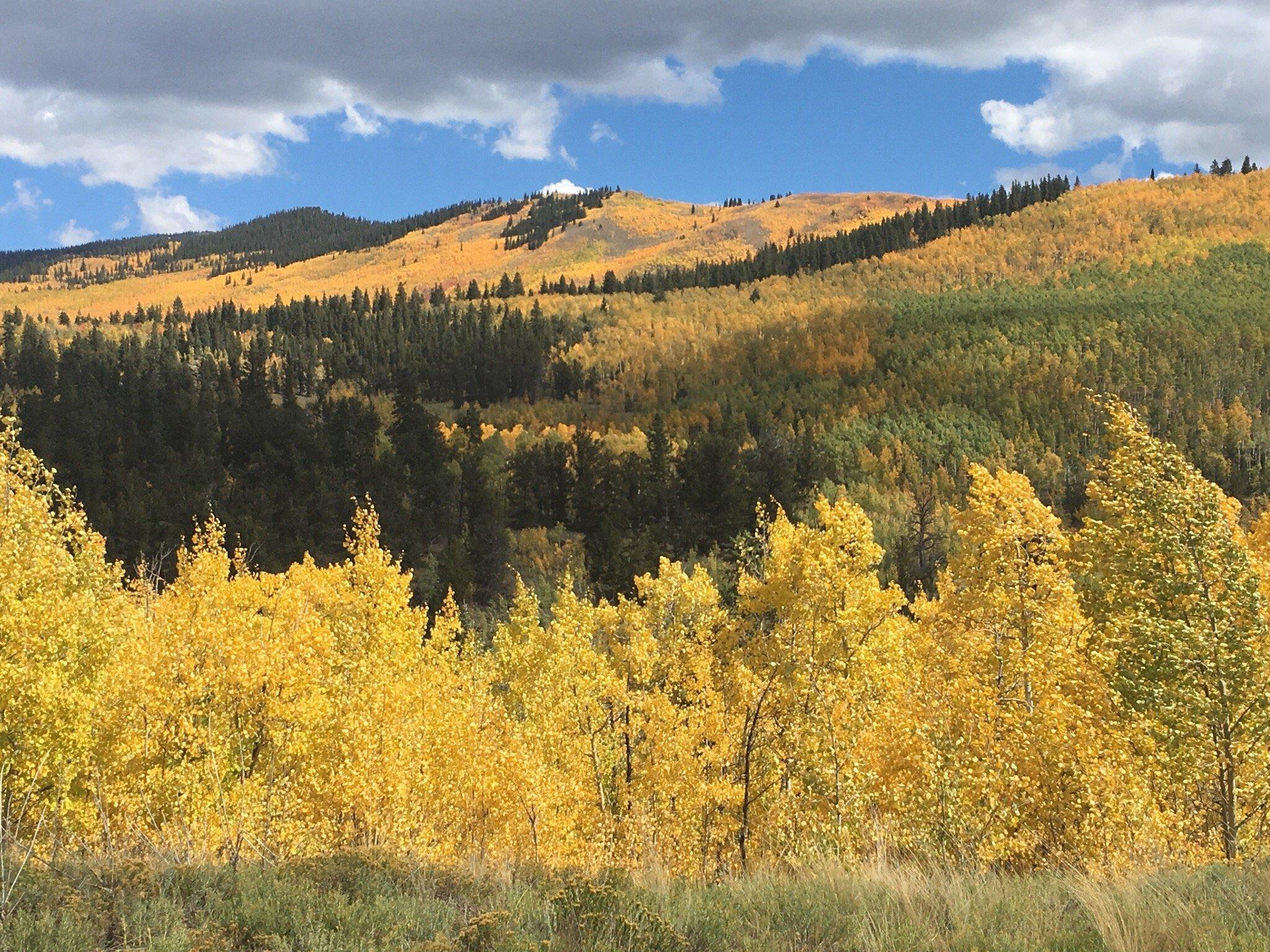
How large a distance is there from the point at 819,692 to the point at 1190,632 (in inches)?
227

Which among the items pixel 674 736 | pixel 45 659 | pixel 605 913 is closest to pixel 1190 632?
pixel 605 913

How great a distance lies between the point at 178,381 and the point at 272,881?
131 meters

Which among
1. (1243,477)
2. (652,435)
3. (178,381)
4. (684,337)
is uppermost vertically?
(684,337)

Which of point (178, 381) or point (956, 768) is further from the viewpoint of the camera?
point (178, 381)

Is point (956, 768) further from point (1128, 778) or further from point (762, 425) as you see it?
point (762, 425)

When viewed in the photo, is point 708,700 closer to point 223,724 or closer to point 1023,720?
point 1023,720

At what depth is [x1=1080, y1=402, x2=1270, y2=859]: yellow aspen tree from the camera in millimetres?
11953

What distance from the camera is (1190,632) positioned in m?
11.7

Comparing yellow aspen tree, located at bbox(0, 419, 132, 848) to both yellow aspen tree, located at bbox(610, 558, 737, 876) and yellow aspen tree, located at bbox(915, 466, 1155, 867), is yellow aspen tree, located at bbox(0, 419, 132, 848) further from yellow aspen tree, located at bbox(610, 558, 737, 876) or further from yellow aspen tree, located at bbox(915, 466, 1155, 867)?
yellow aspen tree, located at bbox(915, 466, 1155, 867)

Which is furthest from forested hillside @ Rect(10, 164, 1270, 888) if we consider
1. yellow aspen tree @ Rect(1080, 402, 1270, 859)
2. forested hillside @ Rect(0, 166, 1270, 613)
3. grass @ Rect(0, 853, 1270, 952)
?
forested hillside @ Rect(0, 166, 1270, 613)

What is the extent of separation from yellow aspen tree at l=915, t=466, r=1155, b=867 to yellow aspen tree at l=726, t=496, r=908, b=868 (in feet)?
3.91

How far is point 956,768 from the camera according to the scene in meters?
12.2

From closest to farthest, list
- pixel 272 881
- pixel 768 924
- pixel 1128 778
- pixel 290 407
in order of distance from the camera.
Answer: pixel 768 924
pixel 272 881
pixel 1128 778
pixel 290 407

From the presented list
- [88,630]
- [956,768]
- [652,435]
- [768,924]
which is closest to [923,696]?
[956,768]
